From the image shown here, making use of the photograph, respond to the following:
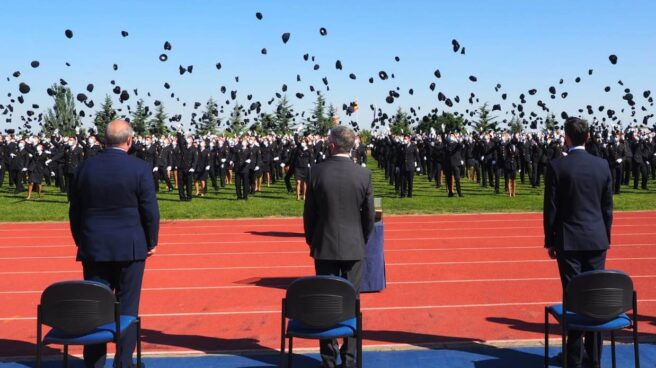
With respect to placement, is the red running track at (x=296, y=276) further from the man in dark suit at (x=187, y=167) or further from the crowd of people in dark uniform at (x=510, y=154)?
the man in dark suit at (x=187, y=167)

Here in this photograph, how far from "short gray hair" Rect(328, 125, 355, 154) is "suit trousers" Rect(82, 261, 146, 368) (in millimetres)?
1655

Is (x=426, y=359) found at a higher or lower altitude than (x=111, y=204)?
lower

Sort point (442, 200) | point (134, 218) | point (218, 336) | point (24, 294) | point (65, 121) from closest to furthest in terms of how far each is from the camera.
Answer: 1. point (134, 218)
2. point (218, 336)
3. point (24, 294)
4. point (442, 200)
5. point (65, 121)

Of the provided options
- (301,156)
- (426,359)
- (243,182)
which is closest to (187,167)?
(243,182)

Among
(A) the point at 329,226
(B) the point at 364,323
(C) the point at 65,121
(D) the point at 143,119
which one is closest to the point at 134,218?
(A) the point at 329,226

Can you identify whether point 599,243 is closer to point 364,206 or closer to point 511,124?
point 364,206

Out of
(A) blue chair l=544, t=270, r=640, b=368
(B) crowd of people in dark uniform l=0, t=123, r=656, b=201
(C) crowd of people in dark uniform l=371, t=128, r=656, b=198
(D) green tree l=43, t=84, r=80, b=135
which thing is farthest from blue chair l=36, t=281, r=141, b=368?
(D) green tree l=43, t=84, r=80, b=135

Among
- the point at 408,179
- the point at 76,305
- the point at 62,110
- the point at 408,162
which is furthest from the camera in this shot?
the point at 62,110

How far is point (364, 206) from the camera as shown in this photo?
5.67 meters

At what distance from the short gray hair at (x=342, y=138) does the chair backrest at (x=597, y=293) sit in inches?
71.5

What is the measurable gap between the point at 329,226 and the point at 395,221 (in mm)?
12081

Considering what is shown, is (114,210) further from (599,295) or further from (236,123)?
(236,123)

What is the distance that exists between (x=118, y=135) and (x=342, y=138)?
158cm

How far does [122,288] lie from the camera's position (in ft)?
17.9
